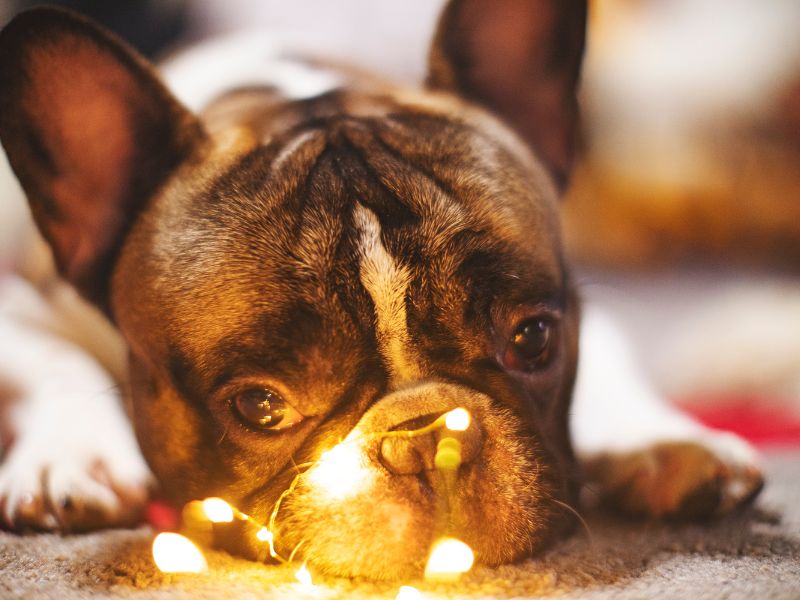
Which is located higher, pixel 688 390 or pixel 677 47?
pixel 677 47

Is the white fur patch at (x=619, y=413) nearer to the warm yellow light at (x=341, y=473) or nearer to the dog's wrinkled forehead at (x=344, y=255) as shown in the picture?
the dog's wrinkled forehead at (x=344, y=255)

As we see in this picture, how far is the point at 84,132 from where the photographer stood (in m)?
1.50

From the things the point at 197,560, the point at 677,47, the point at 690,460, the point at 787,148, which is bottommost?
the point at 197,560

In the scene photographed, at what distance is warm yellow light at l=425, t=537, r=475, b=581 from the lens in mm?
1171

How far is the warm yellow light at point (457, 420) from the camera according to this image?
1.20m

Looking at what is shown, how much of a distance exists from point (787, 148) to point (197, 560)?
2.55m

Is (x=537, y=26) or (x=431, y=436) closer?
(x=431, y=436)

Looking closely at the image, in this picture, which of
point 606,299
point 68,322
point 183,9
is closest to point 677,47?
point 606,299

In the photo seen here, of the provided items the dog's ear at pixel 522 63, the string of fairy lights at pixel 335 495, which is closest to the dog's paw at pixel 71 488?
the string of fairy lights at pixel 335 495

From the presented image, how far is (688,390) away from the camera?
241cm

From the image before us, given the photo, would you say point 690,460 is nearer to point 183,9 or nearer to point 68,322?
point 68,322

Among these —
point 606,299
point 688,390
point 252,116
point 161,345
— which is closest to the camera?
point 161,345

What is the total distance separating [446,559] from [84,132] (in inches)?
39.0

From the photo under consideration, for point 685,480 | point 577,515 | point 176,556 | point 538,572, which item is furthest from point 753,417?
point 176,556
